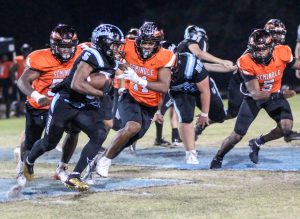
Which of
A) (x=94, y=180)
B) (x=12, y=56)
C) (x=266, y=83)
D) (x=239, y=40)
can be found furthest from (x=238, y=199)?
(x=239, y=40)

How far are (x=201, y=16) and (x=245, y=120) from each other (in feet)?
54.7

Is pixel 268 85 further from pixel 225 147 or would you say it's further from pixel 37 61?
pixel 37 61

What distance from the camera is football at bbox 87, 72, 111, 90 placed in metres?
7.88

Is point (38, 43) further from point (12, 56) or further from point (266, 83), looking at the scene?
point (266, 83)

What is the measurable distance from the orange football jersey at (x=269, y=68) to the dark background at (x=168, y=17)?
15.1 meters

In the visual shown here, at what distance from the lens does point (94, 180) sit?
8633 millimetres

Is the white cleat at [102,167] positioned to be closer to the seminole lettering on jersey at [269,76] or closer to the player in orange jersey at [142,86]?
the player in orange jersey at [142,86]

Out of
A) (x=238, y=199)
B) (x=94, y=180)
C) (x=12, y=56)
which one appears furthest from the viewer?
(x=12, y=56)

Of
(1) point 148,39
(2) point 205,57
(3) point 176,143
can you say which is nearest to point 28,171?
(1) point 148,39

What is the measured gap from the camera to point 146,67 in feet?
29.4

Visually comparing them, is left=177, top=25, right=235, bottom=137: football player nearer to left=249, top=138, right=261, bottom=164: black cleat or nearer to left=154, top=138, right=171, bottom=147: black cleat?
left=154, top=138, right=171, bottom=147: black cleat

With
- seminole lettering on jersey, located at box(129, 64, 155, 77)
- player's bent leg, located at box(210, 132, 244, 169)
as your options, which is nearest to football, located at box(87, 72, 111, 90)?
seminole lettering on jersey, located at box(129, 64, 155, 77)

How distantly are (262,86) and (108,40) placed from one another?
2237mm

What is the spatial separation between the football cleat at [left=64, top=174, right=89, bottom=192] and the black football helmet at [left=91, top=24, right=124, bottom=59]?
1087 mm
